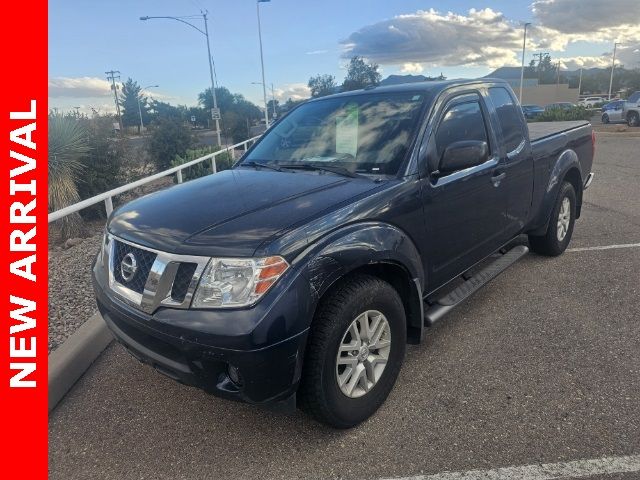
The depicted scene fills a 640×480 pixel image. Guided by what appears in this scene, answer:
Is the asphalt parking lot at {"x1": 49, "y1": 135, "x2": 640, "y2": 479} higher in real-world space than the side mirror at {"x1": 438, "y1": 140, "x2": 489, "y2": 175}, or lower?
lower

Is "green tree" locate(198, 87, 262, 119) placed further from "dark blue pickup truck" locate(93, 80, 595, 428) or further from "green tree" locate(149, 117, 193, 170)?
"dark blue pickup truck" locate(93, 80, 595, 428)

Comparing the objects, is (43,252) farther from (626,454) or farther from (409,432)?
(626,454)

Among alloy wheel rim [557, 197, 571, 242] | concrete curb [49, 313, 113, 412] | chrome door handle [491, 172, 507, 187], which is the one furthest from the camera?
alloy wheel rim [557, 197, 571, 242]

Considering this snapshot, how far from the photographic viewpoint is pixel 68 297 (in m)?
4.39

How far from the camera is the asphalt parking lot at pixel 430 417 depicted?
2.54m

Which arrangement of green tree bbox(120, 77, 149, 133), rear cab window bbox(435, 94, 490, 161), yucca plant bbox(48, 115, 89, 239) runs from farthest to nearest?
green tree bbox(120, 77, 149, 133) < yucca plant bbox(48, 115, 89, 239) < rear cab window bbox(435, 94, 490, 161)

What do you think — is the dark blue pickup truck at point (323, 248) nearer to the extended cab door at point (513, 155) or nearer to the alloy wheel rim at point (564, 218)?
the extended cab door at point (513, 155)

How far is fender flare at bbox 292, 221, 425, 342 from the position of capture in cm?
241

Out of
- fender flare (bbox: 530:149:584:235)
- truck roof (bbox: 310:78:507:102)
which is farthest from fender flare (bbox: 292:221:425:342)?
fender flare (bbox: 530:149:584:235)

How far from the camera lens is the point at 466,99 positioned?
376 cm

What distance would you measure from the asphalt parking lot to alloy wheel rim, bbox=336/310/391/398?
265 mm

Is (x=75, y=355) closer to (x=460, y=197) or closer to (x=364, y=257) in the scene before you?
(x=364, y=257)

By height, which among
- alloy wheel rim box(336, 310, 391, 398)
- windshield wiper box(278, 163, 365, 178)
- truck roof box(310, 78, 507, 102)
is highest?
truck roof box(310, 78, 507, 102)

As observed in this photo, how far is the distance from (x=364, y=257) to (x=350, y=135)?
1209 millimetres
